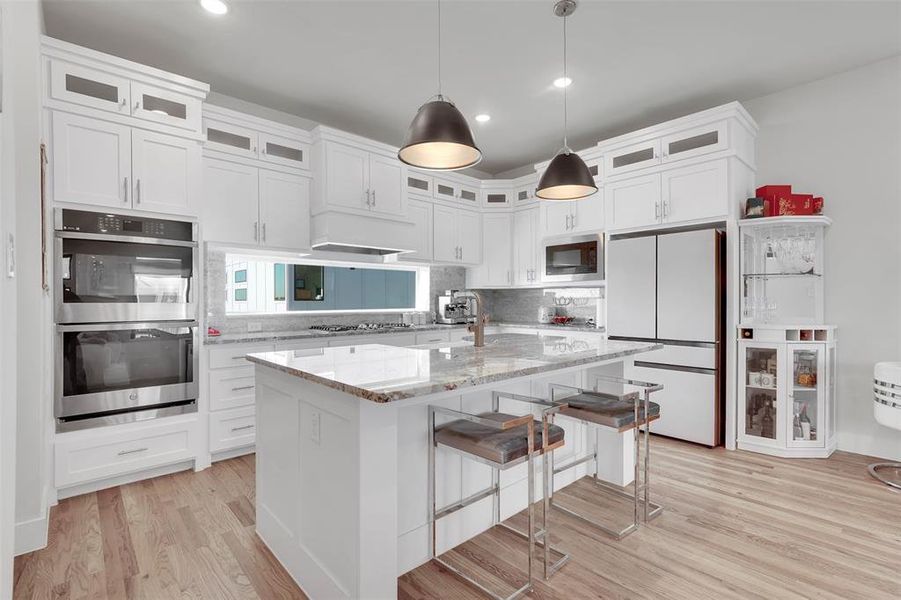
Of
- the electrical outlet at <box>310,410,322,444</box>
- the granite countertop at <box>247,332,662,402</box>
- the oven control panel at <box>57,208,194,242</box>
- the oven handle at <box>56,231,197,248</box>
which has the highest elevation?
the oven control panel at <box>57,208,194,242</box>

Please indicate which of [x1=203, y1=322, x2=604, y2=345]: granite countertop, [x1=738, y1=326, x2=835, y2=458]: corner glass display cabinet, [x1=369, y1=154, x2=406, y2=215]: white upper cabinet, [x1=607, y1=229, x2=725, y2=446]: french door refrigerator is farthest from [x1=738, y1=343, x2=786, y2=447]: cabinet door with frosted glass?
[x1=369, y1=154, x2=406, y2=215]: white upper cabinet

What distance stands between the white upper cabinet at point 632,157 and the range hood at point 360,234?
2.04 metres

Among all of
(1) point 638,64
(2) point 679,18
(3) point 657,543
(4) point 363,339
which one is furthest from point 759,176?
(4) point 363,339

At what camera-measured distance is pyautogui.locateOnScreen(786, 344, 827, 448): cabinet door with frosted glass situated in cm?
346

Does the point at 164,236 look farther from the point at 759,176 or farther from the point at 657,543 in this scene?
the point at 759,176

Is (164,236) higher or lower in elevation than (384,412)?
higher

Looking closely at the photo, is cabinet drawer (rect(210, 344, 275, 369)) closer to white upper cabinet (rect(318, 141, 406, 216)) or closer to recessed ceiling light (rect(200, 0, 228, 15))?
white upper cabinet (rect(318, 141, 406, 216))

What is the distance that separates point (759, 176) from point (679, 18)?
1828 mm

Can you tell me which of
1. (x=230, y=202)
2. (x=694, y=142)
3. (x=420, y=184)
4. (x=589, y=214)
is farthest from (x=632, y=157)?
(x=230, y=202)

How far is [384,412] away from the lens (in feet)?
5.30

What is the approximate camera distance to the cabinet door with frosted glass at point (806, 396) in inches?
136

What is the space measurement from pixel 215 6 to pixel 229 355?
2.31 m

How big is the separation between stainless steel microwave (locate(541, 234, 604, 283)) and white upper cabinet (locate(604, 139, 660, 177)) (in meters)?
0.67

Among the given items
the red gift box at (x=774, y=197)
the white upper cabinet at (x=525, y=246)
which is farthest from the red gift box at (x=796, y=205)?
the white upper cabinet at (x=525, y=246)
